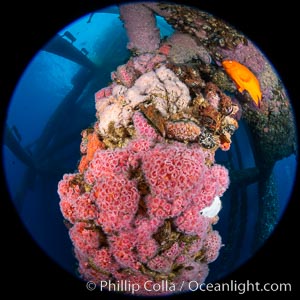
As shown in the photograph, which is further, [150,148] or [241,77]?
[241,77]

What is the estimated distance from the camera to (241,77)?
4152 millimetres

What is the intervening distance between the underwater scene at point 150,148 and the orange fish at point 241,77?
13 millimetres

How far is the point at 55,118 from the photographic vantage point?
159 inches

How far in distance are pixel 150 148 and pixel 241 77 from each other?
158 cm

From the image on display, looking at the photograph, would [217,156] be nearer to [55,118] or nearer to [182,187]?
[182,187]

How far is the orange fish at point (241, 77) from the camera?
4164mm

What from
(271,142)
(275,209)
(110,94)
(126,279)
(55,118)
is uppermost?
(110,94)

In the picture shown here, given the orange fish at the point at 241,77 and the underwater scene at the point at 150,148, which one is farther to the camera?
the orange fish at the point at 241,77

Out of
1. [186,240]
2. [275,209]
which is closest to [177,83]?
[186,240]

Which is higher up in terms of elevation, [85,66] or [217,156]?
[85,66]

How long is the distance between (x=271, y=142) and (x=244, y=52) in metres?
1.28
